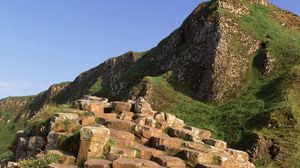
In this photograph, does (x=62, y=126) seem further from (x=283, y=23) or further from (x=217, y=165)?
(x=283, y=23)

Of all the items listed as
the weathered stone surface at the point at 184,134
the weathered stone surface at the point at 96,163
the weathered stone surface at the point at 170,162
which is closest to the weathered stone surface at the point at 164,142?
the weathered stone surface at the point at 184,134

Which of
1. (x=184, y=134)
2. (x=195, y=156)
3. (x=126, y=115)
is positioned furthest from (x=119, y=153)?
(x=126, y=115)

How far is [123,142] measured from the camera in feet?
60.5

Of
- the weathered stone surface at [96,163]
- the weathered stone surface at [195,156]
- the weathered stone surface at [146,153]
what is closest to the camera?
the weathered stone surface at [96,163]

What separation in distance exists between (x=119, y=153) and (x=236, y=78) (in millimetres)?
36252

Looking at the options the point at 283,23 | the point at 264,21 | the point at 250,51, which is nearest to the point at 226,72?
the point at 250,51

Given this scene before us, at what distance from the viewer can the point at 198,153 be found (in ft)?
58.9

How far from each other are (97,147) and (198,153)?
3.90m

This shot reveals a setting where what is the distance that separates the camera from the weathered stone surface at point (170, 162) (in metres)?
17.1

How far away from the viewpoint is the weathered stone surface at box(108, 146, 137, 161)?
663 inches

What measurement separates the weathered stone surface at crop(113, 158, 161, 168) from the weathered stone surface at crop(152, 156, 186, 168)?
1.02 feet

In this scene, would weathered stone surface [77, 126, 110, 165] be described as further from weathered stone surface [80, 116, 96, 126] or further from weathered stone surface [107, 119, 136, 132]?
weathered stone surface [80, 116, 96, 126]

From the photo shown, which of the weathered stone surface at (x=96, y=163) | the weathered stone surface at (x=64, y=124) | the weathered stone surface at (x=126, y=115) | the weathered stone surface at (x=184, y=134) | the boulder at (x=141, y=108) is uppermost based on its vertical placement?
the boulder at (x=141, y=108)

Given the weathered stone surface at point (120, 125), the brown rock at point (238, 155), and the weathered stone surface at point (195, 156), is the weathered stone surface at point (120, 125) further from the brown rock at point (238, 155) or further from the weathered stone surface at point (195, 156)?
the brown rock at point (238, 155)
